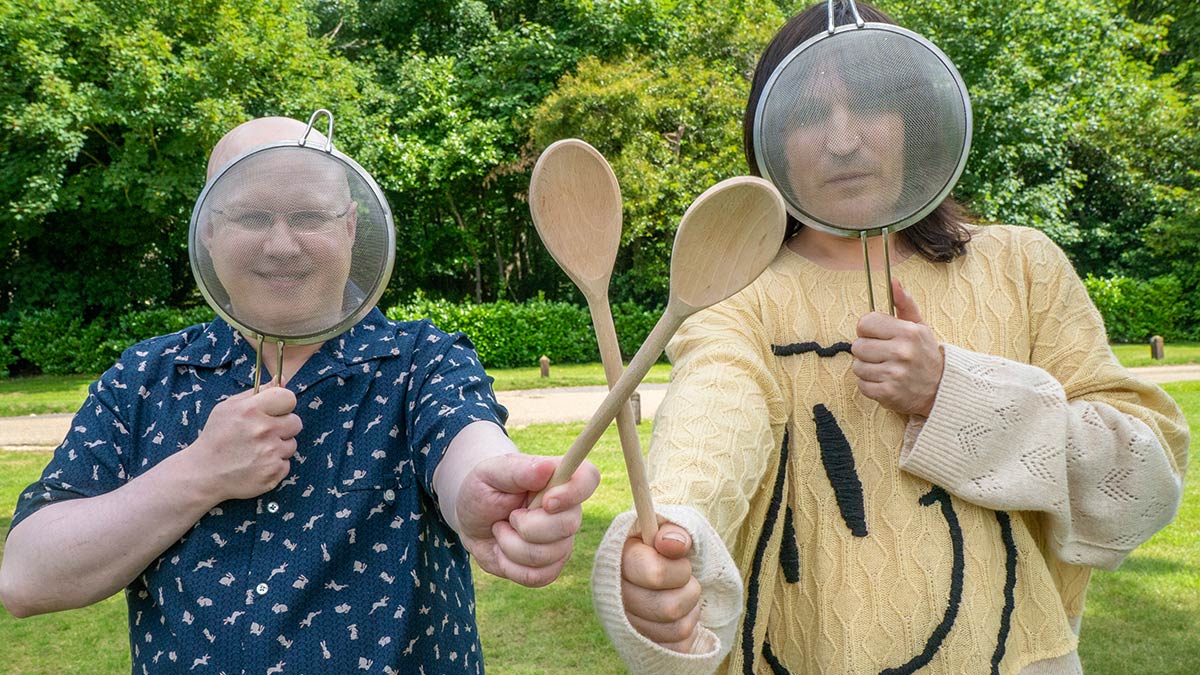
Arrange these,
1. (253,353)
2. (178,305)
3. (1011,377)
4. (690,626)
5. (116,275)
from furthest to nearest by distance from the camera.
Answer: (178,305) < (116,275) < (253,353) < (1011,377) < (690,626)

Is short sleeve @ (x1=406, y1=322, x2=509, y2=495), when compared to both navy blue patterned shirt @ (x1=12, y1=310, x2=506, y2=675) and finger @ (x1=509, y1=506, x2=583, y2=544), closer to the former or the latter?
navy blue patterned shirt @ (x1=12, y1=310, x2=506, y2=675)

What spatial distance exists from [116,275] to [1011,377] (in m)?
21.5

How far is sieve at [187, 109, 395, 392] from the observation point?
1.76 metres

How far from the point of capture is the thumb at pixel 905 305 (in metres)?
1.72

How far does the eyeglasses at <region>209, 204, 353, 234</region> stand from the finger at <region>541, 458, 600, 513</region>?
821mm

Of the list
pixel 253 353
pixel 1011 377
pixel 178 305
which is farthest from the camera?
pixel 178 305

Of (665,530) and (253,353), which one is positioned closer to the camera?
(665,530)

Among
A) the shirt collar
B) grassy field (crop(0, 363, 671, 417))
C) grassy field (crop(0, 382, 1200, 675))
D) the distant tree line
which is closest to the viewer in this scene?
the shirt collar

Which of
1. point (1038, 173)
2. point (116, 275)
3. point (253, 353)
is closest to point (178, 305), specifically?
point (116, 275)

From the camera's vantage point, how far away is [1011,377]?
1.66m

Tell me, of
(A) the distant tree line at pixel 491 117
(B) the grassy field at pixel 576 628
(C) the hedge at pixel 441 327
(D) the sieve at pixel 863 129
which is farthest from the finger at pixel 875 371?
(C) the hedge at pixel 441 327

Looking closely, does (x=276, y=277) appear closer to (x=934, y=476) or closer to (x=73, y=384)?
(x=934, y=476)

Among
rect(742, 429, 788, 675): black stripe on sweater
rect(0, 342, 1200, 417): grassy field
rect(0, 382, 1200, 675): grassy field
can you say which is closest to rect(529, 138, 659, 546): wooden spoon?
rect(742, 429, 788, 675): black stripe on sweater

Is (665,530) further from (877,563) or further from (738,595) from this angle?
(877,563)
